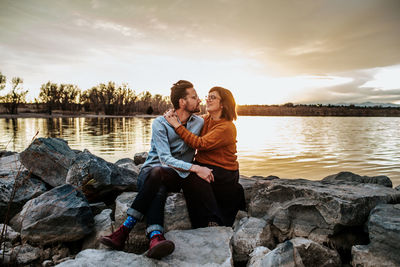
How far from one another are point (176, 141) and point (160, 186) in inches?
26.8

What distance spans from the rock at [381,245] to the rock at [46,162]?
4.09m

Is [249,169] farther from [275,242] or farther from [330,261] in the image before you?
[330,261]

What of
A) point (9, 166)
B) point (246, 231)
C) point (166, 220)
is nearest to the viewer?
point (246, 231)

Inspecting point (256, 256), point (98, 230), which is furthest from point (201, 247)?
point (98, 230)

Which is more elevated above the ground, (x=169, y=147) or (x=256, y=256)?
(x=169, y=147)

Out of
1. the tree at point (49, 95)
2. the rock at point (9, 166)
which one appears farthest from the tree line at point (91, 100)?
the rock at point (9, 166)

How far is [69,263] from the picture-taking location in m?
2.30

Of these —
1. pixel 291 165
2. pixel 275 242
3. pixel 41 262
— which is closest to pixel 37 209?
pixel 41 262

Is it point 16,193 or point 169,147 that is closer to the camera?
point 169,147

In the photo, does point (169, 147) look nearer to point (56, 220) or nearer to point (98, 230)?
point (98, 230)

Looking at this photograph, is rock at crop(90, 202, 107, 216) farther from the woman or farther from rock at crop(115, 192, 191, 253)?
Answer: the woman

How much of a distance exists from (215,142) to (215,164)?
1.12 feet

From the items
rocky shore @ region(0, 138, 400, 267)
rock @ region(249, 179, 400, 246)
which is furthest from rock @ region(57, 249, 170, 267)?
rock @ region(249, 179, 400, 246)

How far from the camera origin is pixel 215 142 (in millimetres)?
3352
